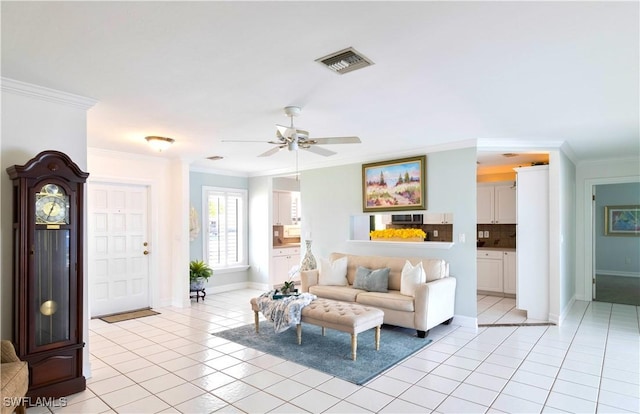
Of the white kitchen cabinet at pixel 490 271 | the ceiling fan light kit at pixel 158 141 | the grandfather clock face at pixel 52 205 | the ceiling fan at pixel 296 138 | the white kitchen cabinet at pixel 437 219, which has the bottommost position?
the white kitchen cabinet at pixel 490 271

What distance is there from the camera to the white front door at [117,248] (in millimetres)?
5680

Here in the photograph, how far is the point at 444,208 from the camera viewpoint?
5.31 m

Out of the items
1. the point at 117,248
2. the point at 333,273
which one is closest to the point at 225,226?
the point at 117,248

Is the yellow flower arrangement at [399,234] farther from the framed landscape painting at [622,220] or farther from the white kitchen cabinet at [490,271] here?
the framed landscape painting at [622,220]

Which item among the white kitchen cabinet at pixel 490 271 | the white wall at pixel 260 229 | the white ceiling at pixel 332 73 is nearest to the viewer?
the white ceiling at pixel 332 73

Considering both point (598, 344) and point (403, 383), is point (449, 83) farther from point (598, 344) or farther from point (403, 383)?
point (598, 344)

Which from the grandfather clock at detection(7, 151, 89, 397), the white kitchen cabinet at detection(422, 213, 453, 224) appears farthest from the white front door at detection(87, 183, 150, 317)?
the white kitchen cabinet at detection(422, 213, 453, 224)

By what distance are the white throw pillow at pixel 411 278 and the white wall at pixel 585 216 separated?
3807mm

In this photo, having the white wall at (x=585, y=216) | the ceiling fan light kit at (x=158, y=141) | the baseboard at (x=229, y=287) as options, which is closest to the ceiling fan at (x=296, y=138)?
the ceiling fan light kit at (x=158, y=141)

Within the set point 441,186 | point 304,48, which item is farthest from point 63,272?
point 441,186

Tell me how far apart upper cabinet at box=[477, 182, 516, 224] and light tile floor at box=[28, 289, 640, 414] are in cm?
277

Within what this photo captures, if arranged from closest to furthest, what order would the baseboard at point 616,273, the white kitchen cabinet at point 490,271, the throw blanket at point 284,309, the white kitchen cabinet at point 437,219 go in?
the throw blanket at point 284,309, the white kitchen cabinet at point 490,271, the white kitchen cabinet at point 437,219, the baseboard at point 616,273

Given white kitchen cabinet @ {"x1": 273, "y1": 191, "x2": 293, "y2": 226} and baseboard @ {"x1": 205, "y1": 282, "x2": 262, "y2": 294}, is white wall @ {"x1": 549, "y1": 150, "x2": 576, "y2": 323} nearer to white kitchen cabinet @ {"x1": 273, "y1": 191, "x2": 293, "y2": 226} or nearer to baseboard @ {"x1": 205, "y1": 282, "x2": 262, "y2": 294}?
white kitchen cabinet @ {"x1": 273, "y1": 191, "x2": 293, "y2": 226}

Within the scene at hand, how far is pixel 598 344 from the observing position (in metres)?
4.31
